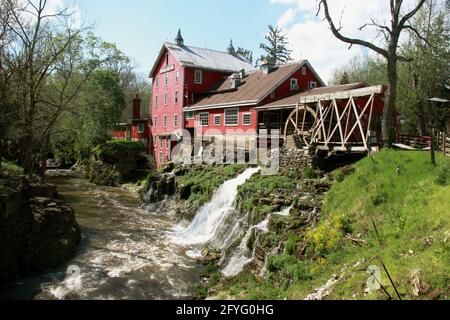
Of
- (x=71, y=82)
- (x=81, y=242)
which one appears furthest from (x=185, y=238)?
(x=71, y=82)

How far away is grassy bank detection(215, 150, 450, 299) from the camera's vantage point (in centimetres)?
816

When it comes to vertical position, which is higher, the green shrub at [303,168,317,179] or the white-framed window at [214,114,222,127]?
the white-framed window at [214,114,222,127]

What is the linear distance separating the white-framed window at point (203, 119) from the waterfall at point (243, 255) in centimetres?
2047

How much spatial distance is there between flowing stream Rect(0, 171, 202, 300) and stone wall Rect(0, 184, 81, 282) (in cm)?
58

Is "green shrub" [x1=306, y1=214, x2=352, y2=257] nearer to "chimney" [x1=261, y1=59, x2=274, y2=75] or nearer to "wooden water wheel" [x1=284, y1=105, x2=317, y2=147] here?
"wooden water wheel" [x1=284, y1=105, x2=317, y2=147]

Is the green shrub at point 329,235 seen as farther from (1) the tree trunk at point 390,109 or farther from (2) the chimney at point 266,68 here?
(2) the chimney at point 266,68

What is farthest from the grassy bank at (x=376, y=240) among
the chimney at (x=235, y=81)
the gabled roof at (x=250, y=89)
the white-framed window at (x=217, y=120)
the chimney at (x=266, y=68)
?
the chimney at (x=235, y=81)

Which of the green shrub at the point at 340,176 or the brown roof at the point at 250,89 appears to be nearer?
the green shrub at the point at 340,176

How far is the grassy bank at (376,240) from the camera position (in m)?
8.16

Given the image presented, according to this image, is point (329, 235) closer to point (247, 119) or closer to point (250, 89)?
point (247, 119)

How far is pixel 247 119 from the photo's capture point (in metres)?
29.8

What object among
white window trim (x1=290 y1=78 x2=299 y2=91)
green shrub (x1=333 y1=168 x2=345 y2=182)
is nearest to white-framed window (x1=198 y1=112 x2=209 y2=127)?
white window trim (x1=290 y1=78 x2=299 y2=91)

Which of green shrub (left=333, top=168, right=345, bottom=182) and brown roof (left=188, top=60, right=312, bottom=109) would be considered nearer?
green shrub (left=333, top=168, right=345, bottom=182)

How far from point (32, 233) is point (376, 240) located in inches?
500
